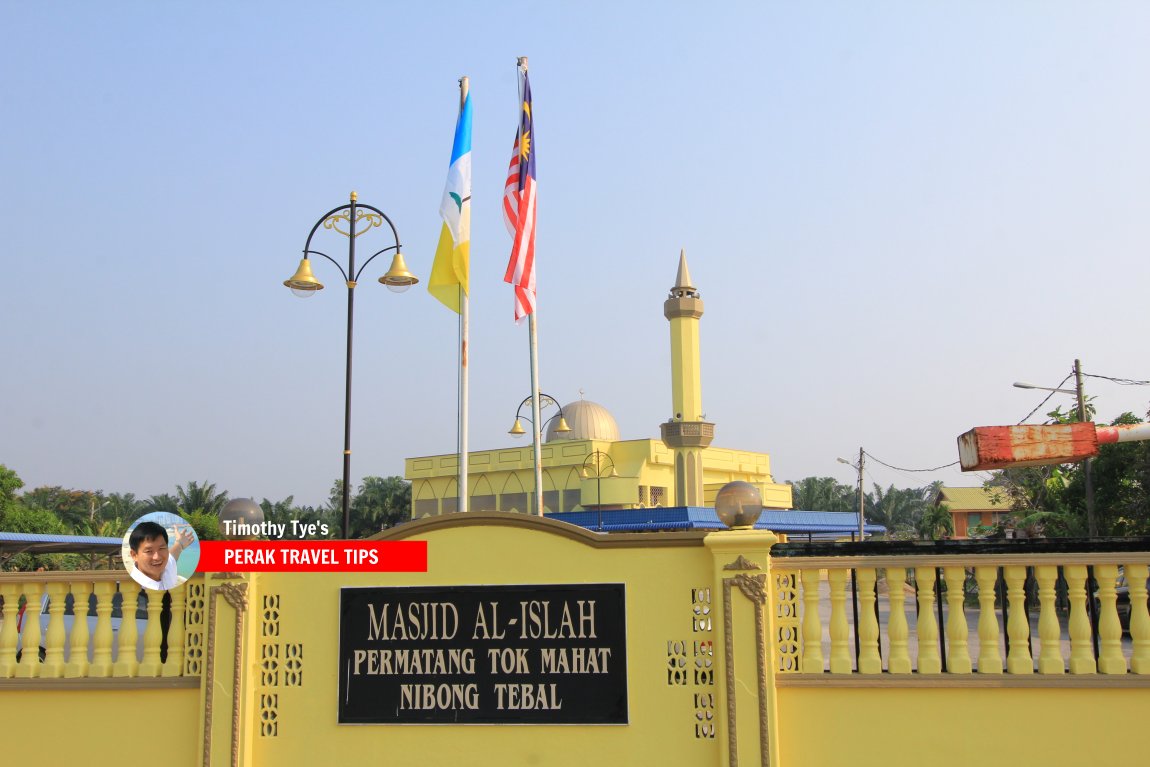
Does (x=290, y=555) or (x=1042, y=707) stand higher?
(x=290, y=555)

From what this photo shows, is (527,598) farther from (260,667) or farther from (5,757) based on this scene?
(5,757)

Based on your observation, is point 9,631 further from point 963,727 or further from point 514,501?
point 514,501

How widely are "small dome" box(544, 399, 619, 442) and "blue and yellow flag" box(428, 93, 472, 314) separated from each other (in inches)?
1797

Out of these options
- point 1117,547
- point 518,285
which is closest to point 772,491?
point 518,285

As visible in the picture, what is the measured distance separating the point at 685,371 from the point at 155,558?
39.1m

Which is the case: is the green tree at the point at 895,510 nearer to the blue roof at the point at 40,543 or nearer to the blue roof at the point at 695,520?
the blue roof at the point at 695,520

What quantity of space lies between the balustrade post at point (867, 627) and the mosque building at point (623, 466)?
3496 centimetres

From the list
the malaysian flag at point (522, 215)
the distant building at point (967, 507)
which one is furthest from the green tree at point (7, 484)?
the distant building at point (967, 507)


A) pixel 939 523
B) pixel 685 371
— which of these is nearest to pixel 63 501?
pixel 685 371

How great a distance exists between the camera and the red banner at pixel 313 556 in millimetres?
7230

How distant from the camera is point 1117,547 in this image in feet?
22.4

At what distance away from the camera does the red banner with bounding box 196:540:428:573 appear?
7230 mm

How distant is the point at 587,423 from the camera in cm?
6041

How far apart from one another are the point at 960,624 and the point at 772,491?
161 feet
